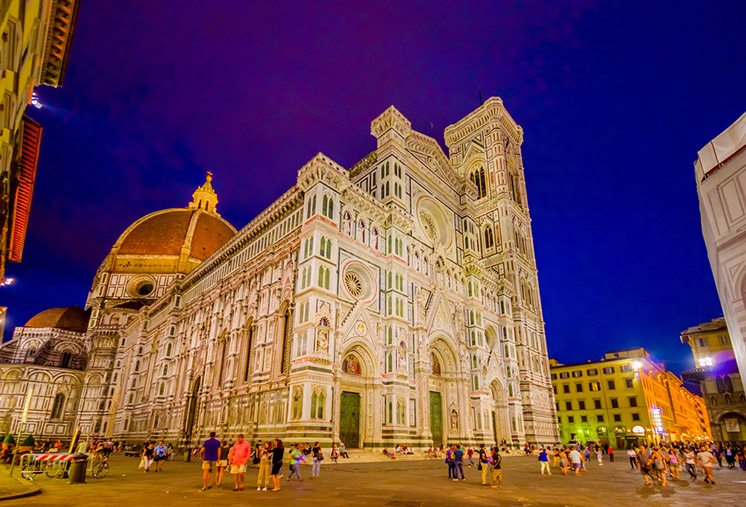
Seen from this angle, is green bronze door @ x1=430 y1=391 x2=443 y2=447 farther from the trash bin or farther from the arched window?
the arched window

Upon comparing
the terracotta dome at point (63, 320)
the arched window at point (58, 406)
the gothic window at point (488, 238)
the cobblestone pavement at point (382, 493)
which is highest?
the gothic window at point (488, 238)

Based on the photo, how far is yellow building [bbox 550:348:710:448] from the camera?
5559cm

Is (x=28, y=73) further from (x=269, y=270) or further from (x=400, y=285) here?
(x=400, y=285)

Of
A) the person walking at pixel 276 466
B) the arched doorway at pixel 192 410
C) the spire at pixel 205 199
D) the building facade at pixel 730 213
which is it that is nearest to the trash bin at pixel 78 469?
the person walking at pixel 276 466

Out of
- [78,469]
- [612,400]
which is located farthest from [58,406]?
[612,400]

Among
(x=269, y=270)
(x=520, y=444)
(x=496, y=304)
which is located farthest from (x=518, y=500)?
(x=496, y=304)

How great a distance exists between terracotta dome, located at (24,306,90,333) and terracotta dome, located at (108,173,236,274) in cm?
859

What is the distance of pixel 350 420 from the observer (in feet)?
83.4

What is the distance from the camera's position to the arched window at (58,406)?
51594 millimetres

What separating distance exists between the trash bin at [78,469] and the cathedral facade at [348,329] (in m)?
10.6

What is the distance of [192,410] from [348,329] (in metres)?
18.6

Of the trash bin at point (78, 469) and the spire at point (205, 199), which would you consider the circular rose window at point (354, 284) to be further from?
the spire at point (205, 199)

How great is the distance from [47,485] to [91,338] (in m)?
54.5

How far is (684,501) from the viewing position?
10531mm
